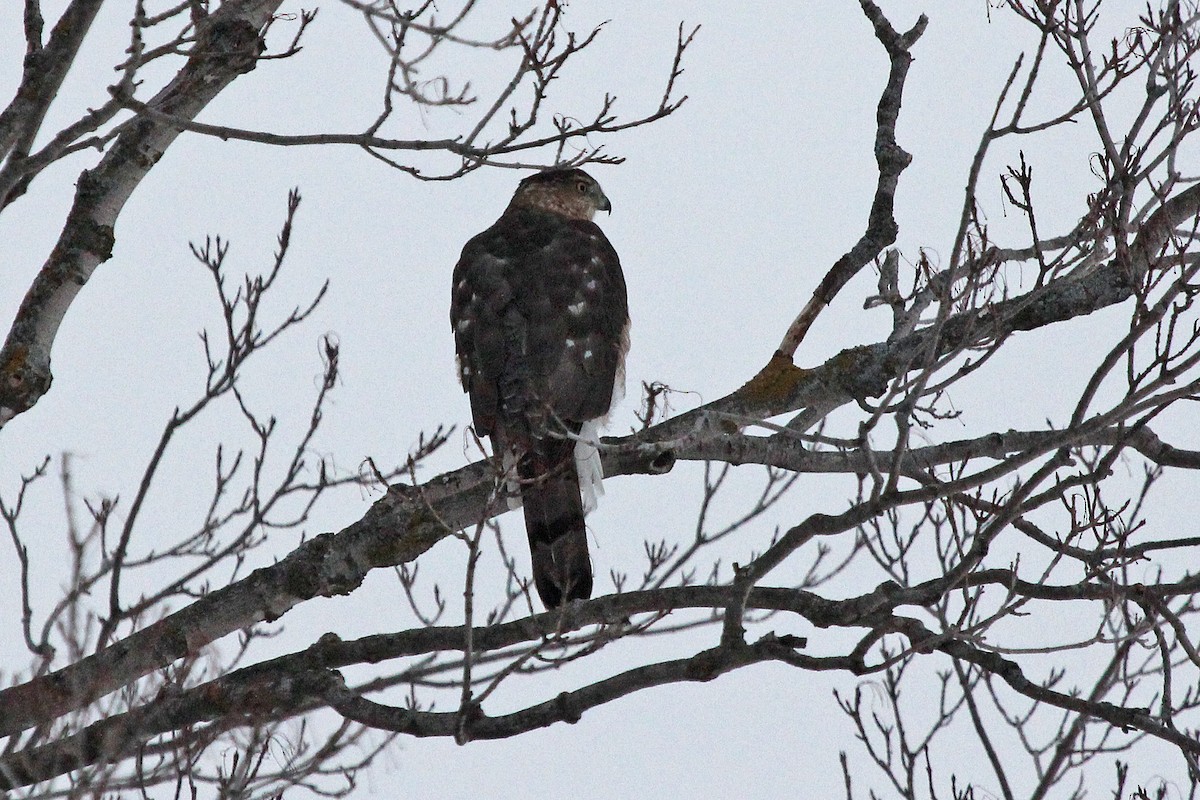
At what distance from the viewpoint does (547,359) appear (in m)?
6.20

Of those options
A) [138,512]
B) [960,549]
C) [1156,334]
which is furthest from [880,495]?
[138,512]

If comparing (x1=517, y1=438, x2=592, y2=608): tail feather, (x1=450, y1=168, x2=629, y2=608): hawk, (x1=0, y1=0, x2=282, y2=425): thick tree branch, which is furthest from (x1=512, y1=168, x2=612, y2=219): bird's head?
(x1=0, y1=0, x2=282, y2=425): thick tree branch

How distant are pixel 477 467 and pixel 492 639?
897 mm

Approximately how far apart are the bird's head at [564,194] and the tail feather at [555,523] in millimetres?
2417

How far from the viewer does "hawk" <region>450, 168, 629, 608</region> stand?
5.83 meters

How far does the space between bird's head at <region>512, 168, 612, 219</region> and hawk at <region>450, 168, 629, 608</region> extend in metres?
0.73

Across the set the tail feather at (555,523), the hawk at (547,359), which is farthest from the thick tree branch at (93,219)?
the tail feather at (555,523)

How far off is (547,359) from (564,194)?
2.22 meters

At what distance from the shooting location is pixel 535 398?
19.1ft

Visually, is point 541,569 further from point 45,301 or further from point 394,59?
point 394,59

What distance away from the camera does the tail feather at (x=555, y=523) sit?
5758 mm

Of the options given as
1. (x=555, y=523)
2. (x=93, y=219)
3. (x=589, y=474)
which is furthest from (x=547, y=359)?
(x=93, y=219)

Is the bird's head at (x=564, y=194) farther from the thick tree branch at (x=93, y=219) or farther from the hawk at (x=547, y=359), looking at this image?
the thick tree branch at (x=93, y=219)

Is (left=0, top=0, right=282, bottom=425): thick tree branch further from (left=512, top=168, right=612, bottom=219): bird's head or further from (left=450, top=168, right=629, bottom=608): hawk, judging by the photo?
(left=512, top=168, right=612, bottom=219): bird's head
